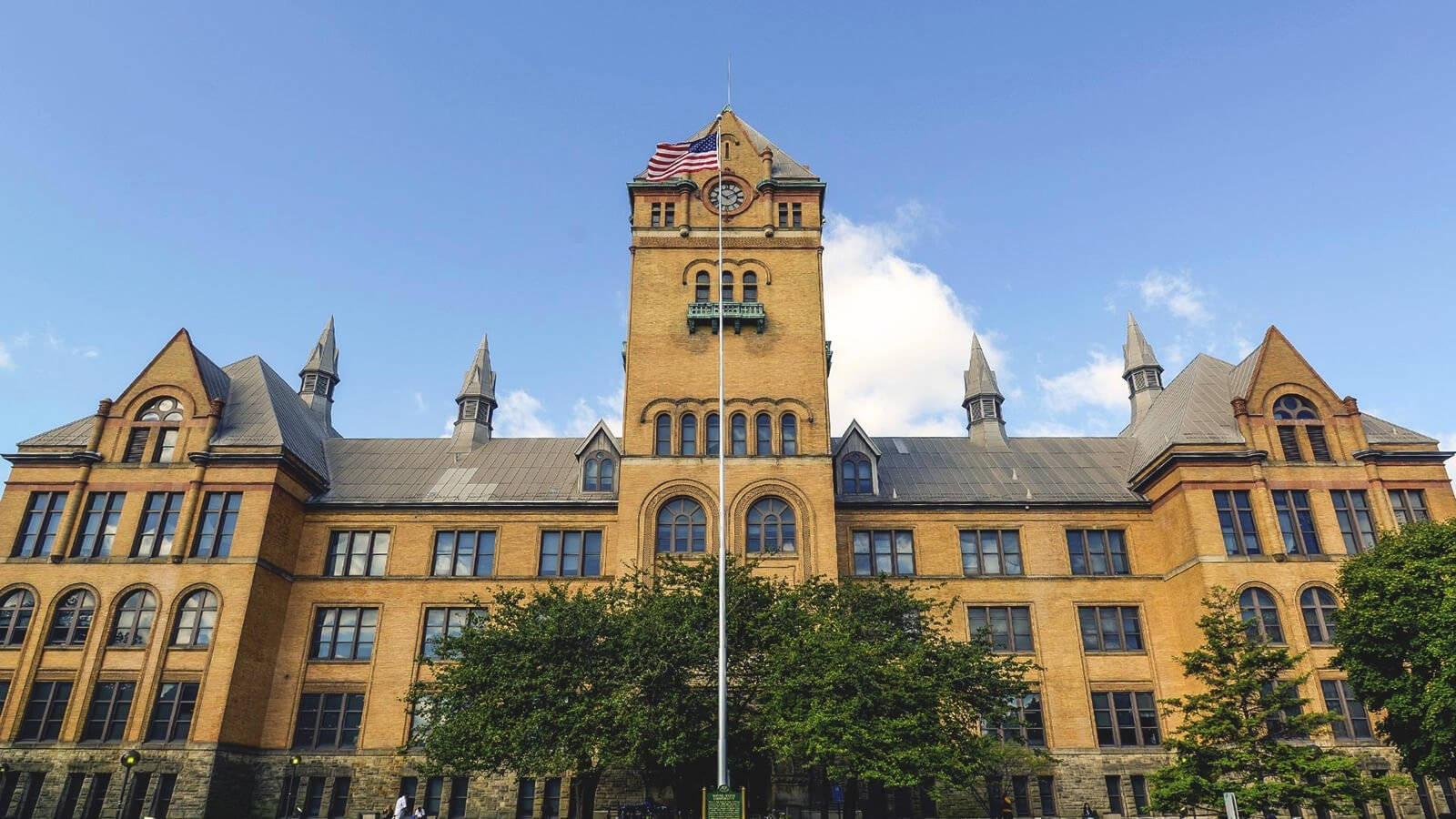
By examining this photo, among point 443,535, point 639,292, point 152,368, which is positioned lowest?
point 443,535

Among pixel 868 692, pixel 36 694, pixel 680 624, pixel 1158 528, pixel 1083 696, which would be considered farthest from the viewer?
pixel 1158 528

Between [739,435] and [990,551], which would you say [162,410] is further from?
[990,551]

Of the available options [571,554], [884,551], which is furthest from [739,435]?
[571,554]

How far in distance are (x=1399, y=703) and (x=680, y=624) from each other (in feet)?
75.4

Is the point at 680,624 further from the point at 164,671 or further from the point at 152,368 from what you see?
the point at 152,368

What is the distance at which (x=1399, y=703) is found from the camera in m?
28.1

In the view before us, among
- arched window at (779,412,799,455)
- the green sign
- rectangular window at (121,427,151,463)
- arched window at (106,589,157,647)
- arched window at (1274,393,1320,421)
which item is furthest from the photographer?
arched window at (1274,393,1320,421)

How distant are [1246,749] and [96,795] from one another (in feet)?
133

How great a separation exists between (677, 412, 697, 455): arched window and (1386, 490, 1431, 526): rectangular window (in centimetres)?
3065

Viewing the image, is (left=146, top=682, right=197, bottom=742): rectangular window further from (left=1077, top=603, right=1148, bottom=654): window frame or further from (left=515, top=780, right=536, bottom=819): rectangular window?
(left=1077, top=603, right=1148, bottom=654): window frame

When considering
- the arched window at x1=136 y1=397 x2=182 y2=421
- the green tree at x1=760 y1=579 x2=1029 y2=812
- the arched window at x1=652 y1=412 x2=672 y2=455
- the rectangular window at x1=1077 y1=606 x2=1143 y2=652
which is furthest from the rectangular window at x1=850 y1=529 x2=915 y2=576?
the arched window at x1=136 y1=397 x2=182 y2=421

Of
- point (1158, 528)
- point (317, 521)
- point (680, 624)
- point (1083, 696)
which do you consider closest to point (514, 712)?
point (680, 624)

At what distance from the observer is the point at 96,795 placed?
110ft

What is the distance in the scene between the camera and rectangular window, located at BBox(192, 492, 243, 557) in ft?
124
